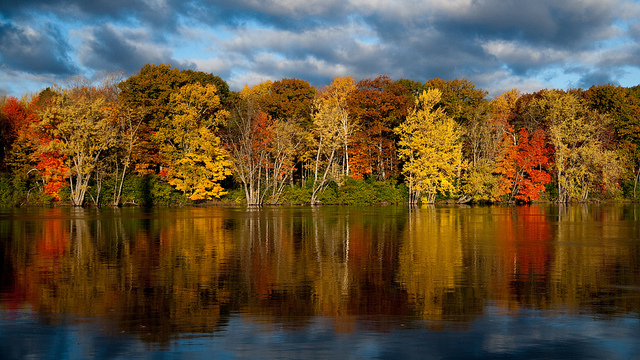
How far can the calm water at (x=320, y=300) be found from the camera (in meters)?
8.68

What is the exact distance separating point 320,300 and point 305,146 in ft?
200

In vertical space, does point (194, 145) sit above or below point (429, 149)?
above

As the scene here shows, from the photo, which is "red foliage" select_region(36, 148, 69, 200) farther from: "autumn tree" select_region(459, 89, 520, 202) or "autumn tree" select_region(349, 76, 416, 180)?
"autumn tree" select_region(459, 89, 520, 202)

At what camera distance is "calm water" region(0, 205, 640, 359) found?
8680 millimetres

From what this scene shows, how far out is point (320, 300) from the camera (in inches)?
473

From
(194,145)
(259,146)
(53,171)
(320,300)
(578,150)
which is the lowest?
(320,300)

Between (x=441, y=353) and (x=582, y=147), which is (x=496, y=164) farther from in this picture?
(x=441, y=353)

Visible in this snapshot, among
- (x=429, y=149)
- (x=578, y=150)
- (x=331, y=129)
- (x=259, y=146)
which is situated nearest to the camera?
(x=259, y=146)

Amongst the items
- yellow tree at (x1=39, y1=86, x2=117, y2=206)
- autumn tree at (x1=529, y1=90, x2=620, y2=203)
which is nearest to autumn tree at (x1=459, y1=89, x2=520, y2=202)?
autumn tree at (x1=529, y1=90, x2=620, y2=203)

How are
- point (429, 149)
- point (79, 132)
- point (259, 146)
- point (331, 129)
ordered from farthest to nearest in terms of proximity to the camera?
point (429, 149), point (331, 129), point (259, 146), point (79, 132)

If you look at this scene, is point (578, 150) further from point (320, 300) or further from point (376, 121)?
point (320, 300)

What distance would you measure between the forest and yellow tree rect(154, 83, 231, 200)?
16 cm

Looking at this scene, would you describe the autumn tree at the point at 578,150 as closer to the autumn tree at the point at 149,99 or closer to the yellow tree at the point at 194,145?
the yellow tree at the point at 194,145

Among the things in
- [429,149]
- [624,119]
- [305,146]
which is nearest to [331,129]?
[305,146]
